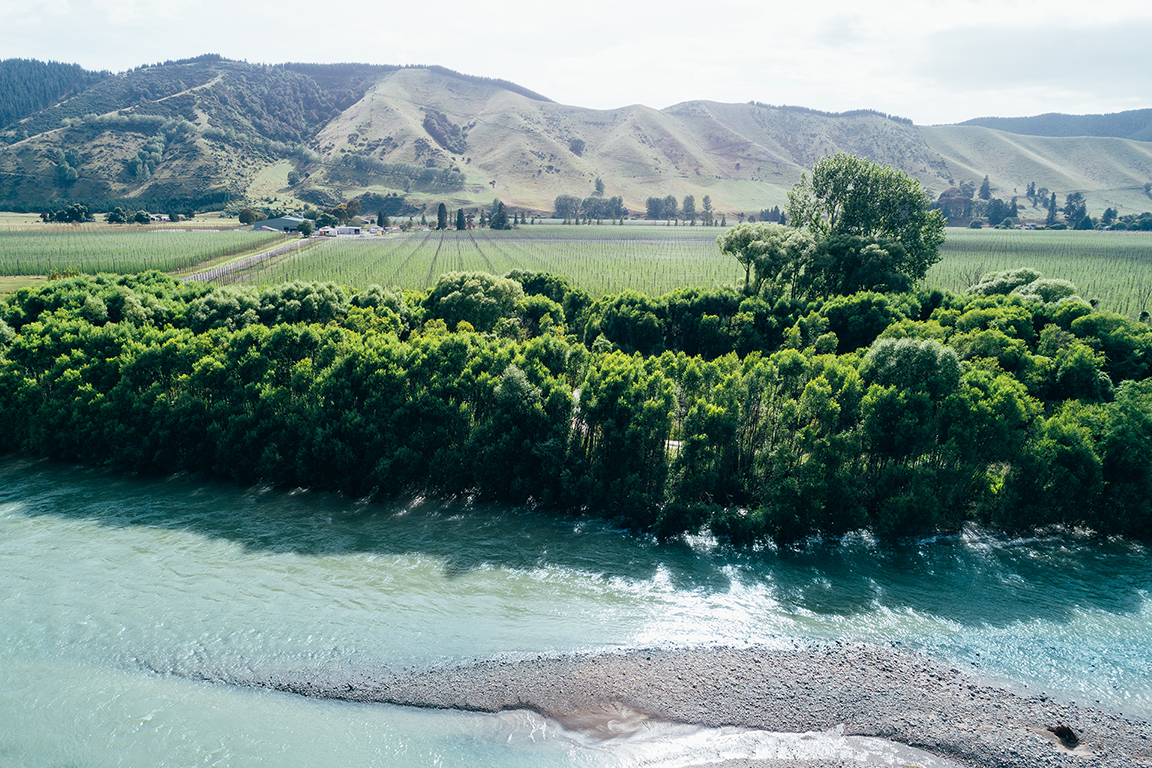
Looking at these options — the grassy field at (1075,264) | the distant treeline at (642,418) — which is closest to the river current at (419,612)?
the distant treeline at (642,418)

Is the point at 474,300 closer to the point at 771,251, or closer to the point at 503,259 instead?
the point at 771,251

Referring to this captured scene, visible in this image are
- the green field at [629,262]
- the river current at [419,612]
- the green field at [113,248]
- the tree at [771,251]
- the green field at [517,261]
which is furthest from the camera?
the green field at [517,261]

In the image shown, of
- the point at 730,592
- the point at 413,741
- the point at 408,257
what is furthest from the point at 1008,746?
the point at 408,257

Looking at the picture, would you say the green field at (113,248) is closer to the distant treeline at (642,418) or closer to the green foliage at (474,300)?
the distant treeline at (642,418)

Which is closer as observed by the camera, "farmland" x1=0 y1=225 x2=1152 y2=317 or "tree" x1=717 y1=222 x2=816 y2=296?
"tree" x1=717 y1=222 x2=816 y2=296

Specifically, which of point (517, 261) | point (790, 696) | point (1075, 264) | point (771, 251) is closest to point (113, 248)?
point (517, 261)

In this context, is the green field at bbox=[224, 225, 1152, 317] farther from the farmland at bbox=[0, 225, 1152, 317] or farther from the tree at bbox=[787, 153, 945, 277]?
the tree at bbox=[787, 153, 945, 277]

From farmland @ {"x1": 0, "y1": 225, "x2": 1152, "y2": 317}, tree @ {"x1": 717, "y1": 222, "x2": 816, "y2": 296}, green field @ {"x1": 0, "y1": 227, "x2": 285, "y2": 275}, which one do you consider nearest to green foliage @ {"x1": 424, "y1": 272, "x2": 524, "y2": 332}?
tree @ {"x1": 717, "y1": 222, "x2": 816, "y2": 296}
